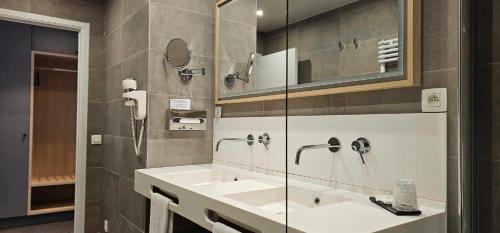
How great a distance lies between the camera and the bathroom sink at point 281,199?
52.6 inches

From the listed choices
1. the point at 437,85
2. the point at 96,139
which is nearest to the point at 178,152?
the point at 96,139

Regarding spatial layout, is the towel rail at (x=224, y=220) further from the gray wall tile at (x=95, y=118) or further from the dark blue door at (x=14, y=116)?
the dark blue door at (x=14, y=116)

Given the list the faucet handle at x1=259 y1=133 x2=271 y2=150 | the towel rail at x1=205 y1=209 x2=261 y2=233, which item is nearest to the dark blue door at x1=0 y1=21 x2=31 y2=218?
the faucet handle at x1=259 y1=133 x2=271 y2=150

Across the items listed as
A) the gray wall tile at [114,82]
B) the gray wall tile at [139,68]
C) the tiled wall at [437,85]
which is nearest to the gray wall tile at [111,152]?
the gray wall tile at [114,82]

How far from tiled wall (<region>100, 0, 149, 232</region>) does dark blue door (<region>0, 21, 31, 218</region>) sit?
110 centimetres

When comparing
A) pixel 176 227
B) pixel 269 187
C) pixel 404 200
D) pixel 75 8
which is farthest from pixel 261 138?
pixel 75 8

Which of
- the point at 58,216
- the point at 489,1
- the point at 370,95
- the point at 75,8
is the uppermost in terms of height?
the point at 75,8

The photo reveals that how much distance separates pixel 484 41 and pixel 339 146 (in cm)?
77

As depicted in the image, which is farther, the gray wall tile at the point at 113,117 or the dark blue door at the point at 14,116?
the dark blue door at the point at 14,116

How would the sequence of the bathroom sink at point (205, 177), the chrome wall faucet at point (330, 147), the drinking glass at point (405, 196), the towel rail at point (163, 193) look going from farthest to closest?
the bathroom sink at point (205, 177)
the towel rail at point (163, 193)
the chrome wall faucet at point (330, 147)
the drinking glass at point (405, 196)

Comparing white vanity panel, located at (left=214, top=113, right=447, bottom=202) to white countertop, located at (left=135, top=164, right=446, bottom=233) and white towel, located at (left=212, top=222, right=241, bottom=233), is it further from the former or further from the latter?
white towel, located at (left=212, top=222, right=241, bottom=233)

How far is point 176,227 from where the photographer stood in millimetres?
1846

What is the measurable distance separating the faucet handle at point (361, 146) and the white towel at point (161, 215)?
3.08 ft

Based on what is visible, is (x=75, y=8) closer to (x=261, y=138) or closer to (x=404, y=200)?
(x=261, y=138)
